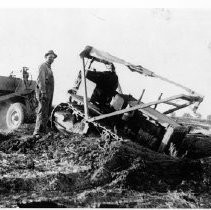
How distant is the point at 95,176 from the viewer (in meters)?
4.49

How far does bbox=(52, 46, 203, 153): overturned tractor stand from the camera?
6.04 m

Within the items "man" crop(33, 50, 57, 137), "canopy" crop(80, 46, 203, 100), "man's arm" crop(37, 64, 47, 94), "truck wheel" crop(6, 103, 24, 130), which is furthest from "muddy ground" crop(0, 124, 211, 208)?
"truck wheel" crop(6, 103, 24, 130)

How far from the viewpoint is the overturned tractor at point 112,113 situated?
6039 millimetres

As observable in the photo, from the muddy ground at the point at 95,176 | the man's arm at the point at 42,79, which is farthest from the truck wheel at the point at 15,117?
the muddy ground at the point at 95,176

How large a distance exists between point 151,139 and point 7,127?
4989mm

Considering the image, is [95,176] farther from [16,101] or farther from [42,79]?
[16,101]

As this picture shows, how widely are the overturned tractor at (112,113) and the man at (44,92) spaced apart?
1.33ft

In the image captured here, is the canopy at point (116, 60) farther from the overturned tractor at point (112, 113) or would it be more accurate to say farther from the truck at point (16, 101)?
the truck at point (16, 101)

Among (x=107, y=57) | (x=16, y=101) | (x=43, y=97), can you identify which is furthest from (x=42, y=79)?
(x=16, y=101)

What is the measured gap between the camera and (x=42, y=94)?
6.68 m

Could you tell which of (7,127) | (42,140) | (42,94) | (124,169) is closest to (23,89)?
(7,127)

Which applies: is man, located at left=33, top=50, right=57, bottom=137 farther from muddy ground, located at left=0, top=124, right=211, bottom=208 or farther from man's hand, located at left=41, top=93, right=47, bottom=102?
muddy ground, located at left=0, top=124, right=211, bottom=208

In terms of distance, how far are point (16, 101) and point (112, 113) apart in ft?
17.8

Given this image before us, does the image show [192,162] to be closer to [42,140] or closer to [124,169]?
[124,169]
